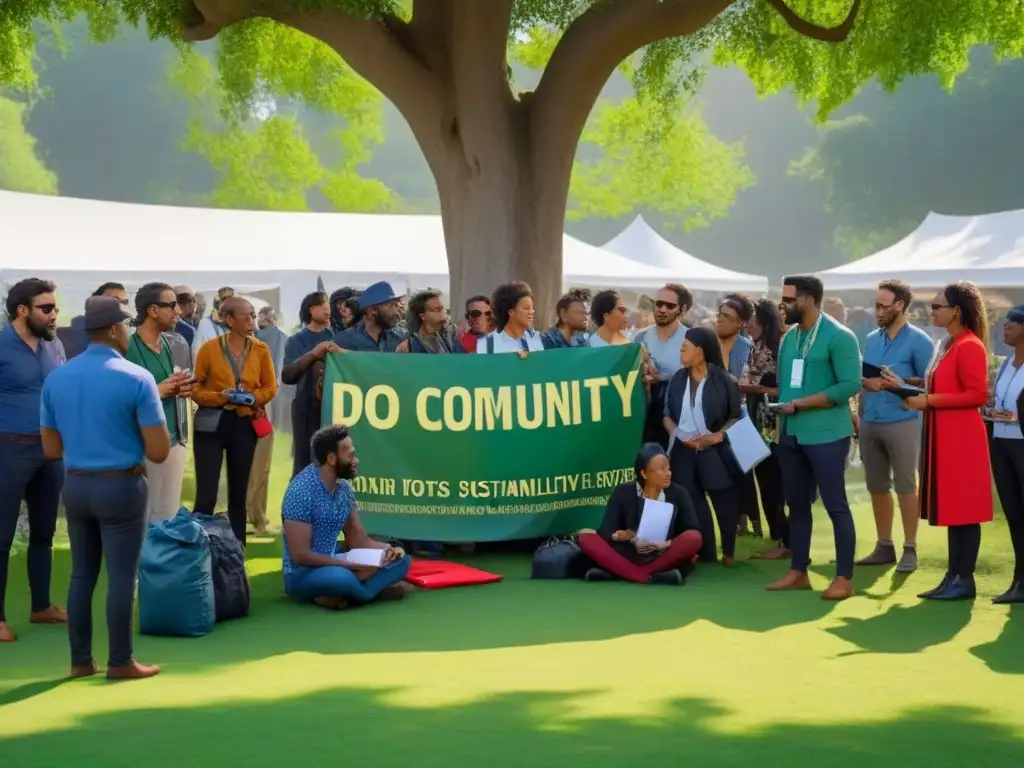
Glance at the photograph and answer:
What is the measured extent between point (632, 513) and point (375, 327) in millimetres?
2669

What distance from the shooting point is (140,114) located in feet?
248

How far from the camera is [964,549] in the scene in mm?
9422

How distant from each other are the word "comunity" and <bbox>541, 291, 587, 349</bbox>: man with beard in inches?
17.1

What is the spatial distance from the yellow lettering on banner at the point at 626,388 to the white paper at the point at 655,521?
4.38ft

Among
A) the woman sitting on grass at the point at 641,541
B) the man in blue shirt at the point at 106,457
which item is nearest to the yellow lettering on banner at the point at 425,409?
the woman sitting on grass at the point at 641,541

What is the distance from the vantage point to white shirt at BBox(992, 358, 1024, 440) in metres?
9.08

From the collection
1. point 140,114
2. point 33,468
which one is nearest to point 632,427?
point 33,468

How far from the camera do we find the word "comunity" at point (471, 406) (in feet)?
36.5

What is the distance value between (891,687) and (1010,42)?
33.2 ft

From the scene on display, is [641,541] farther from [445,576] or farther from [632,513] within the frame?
[445,576]

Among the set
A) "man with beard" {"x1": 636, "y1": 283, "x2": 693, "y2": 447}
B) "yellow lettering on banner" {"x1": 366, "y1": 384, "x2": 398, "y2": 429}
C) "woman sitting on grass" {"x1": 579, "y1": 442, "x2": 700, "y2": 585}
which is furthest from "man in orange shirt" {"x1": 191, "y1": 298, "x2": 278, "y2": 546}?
"man with beard" {"x1": 636, "y1": 283, "x2": 693, "y2": 447}

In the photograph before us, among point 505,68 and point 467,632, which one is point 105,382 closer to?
point 467,632

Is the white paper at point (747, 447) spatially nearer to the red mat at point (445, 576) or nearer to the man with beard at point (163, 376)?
the red mat at point (445, 576)

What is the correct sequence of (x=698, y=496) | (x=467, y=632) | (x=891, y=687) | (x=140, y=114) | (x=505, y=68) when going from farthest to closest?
1. (x=140, y=114)
2. (x=505, y=68)
3. (x=698, y=496)
4. (x=467, y=632)
5. (x=891, y=687)
